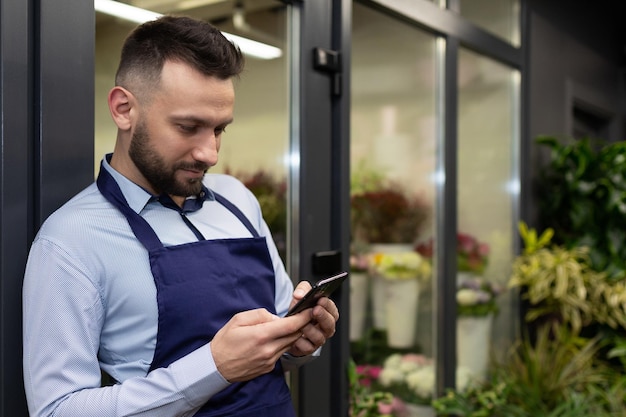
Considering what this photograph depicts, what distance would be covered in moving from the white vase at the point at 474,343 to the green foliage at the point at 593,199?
0.74 metres

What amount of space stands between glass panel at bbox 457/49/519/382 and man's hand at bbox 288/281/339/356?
5.82 feet

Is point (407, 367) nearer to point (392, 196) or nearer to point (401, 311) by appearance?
point (401, 311)

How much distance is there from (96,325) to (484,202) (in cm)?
252

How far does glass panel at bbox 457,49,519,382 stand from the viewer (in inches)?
125

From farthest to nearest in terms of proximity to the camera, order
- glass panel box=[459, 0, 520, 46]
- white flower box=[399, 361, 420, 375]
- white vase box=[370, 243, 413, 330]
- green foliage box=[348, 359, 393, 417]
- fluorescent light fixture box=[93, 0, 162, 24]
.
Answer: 1. glass panel box=[459, 0, 520, 46]
2. white flower box=[399, 361, 420, 375]
3. white vase box=[370, 243, 413, 330]
4. green foliage box=[348, 359, 393, 417]
5. fluorescent light fixture box=[93, 0, 162, 24]

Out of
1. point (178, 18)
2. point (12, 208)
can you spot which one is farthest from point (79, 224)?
point (178, 18)

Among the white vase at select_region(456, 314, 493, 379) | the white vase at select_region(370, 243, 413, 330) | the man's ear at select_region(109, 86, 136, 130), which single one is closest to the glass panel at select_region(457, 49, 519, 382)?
the white vase at select_region(456, 314, 493, 379)

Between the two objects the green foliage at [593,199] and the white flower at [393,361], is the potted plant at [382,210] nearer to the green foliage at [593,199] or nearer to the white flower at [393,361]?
the white flower at [393,361]

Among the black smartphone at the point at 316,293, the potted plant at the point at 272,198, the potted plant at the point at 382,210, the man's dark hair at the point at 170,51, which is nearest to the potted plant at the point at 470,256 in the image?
the potted plant at the point at 382,210

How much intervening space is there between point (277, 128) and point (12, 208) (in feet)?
3.13

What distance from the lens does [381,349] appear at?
264 centimetres

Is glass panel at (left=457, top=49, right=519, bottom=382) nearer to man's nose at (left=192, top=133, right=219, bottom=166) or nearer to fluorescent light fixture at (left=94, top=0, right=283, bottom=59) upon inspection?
fluorescent light fixture at (left=94, top=0, right=283, bottom=59)

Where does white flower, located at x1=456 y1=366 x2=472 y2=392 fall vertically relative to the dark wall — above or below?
below

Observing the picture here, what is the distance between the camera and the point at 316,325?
1.43 meters
